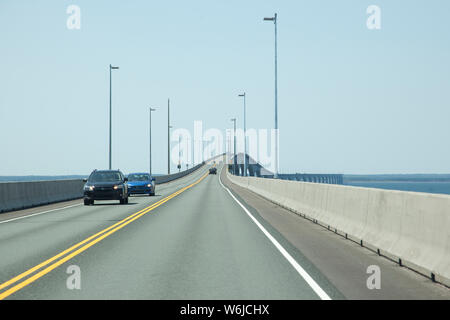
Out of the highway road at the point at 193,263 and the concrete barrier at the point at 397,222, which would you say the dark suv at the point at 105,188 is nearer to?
the highway road at the point at 193,263

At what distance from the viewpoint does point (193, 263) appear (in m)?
10.4

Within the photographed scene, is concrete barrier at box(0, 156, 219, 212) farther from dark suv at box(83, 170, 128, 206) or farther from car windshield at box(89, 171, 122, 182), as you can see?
car windshield at box(89, 171, 122, 182)

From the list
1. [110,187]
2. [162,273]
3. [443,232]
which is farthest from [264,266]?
[110,187]

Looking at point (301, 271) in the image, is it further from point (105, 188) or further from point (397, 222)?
point (105, 188)

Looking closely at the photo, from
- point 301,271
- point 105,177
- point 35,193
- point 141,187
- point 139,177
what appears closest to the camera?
point 301,271

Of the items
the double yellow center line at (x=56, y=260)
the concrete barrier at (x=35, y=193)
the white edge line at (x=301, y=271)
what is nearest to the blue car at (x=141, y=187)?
the concrete barrier at (x=35, y=193)

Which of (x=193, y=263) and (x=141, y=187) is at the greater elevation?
(x=141, y=187)

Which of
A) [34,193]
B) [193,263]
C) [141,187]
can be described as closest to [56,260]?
[193,263]

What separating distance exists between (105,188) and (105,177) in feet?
4.40

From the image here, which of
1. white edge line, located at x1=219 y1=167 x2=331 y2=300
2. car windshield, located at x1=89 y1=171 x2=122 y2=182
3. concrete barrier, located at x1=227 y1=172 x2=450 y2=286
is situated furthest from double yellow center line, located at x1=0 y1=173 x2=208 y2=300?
car windshield, located at x1=89 y1=171 x2=122 y2=182

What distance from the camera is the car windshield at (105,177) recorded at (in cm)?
2975
